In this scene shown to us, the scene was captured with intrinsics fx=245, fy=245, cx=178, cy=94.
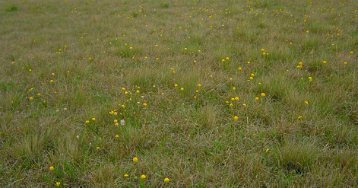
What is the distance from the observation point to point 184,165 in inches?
92.4

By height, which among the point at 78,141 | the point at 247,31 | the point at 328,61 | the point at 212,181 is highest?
the point at 247,31

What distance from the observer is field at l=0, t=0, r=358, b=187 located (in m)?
2.25

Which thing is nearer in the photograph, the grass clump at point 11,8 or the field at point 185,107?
the field at point 185,107

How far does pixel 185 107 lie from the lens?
10.7ft

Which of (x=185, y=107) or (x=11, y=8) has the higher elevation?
(x=11, y=8)

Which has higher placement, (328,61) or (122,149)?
(328,61)

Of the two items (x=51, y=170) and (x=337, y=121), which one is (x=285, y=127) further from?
(x=51, y=170)

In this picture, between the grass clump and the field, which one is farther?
the grass clump

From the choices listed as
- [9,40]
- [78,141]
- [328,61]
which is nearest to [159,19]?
[9,40]

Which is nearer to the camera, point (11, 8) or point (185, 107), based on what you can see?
point (185, 107)

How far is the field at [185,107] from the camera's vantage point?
2252 millimetres

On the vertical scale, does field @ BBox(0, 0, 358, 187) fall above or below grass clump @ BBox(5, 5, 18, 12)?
below

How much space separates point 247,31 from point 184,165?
4.35m

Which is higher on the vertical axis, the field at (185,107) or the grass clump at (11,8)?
the grass clump at (11,8)
